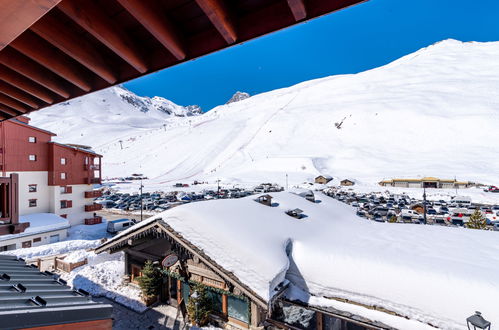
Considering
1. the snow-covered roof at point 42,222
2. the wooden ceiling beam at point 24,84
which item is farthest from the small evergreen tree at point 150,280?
the snow-covered roof at point 42,222

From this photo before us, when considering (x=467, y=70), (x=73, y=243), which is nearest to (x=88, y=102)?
(x=73, y=243)

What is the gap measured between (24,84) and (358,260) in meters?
9.37

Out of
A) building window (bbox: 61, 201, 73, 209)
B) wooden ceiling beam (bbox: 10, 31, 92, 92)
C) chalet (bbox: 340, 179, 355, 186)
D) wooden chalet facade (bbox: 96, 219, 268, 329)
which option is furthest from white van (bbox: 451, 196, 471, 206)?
building window (bbox: 61, 201, 73, 209)

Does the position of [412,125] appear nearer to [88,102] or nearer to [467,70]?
[467,70]

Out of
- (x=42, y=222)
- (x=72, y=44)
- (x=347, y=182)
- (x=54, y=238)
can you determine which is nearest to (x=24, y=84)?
(x=72, y=44)

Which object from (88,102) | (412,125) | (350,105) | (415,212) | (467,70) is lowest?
(415,212)

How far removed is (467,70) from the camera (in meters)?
110

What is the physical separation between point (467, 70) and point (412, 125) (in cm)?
6036

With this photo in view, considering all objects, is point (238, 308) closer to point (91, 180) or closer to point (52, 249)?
point (52, 249)

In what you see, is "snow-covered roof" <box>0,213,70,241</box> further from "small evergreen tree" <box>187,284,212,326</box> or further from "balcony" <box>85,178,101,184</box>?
"small evergreen tree" <box>187,284,212,326</box>

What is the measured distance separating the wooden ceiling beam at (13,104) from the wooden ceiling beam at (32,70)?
0.99 metres

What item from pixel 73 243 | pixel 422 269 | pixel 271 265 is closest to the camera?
pixel 422 269

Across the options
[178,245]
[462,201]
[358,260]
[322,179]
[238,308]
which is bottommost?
[462,201]

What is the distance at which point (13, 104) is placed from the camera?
12.9ft
